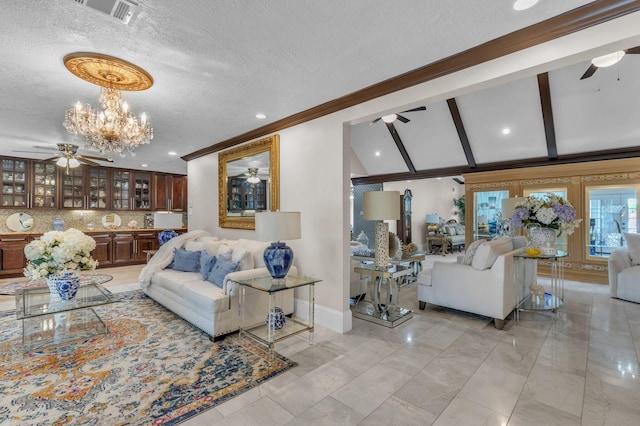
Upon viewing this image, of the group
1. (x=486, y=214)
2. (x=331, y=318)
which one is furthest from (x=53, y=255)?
(x=486, y=214)

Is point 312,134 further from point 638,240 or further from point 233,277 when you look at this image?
point 638,240

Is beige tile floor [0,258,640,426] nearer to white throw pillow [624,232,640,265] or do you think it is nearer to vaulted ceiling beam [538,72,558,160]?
white throw pillow [624,232,640,265]

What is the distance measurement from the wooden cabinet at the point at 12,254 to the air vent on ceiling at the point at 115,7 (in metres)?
6.56

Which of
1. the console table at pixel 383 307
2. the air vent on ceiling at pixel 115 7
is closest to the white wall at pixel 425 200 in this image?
the console table at pixel 383 307

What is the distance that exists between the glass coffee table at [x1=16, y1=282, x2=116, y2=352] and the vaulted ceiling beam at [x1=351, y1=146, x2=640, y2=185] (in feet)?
20.6

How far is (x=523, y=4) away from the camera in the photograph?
1.80 meters

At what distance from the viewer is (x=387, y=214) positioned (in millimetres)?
3438

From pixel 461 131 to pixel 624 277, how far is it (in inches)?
130

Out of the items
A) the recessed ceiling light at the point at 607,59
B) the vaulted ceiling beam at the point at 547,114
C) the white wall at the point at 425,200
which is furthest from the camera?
the white wall at the point at 425,200

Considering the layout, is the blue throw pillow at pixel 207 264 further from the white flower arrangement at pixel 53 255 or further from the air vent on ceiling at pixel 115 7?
the air vent on ceiling at pixel 115 7

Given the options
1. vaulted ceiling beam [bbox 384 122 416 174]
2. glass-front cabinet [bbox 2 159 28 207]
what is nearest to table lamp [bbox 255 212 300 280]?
vaulted ceiling beam [bbox 384 122 416 174]

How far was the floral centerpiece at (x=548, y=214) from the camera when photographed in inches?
147

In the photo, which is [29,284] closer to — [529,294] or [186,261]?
[186,261]

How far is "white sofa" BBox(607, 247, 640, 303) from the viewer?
13.9 ft
